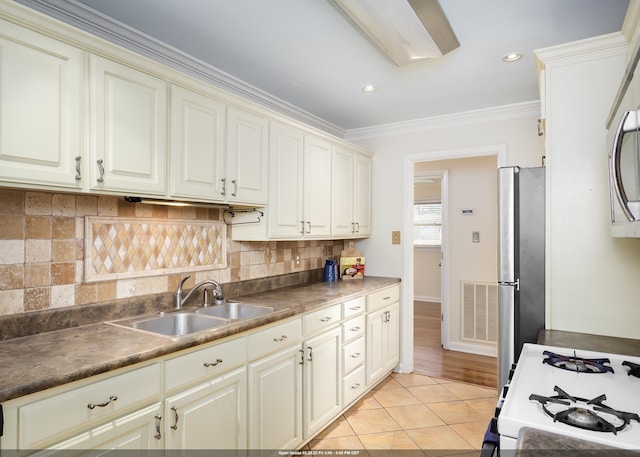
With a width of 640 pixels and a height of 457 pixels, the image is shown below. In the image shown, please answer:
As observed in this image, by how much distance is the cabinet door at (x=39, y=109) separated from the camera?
54.4 inches

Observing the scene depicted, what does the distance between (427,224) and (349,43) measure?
5.46m

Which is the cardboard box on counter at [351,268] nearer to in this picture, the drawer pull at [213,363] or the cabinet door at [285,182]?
the cabinet door at [285,182]

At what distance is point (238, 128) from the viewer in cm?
238

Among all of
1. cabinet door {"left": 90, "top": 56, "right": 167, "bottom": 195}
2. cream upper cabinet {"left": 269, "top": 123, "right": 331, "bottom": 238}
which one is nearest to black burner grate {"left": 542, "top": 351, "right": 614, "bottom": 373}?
cream upper cabinet {"left": 269, "top": 123, "right": 331, "bottom": 238}

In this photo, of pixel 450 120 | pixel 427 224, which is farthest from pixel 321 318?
pixel 427 224

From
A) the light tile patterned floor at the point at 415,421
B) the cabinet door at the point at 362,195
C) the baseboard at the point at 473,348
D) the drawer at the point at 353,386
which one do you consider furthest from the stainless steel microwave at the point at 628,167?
the baseboard at the point at 473,348

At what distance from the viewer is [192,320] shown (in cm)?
224

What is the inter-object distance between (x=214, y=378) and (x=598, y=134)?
2.12 m

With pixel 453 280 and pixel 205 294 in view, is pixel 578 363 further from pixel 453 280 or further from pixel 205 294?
pixel 453 280

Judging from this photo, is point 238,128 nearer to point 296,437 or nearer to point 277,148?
point 277,148

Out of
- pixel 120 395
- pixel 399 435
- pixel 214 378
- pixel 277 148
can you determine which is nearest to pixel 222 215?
pixel 277 148

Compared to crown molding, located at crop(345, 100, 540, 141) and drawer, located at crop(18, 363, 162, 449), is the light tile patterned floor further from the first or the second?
crown molding, located at crop(345, 100, 540, 141)

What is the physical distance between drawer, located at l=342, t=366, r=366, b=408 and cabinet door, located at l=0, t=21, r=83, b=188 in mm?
2210

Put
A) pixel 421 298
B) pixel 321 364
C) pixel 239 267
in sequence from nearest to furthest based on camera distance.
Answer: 1. pixel 321 364
2. pixel 239 267
3. pixel 421 298
